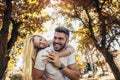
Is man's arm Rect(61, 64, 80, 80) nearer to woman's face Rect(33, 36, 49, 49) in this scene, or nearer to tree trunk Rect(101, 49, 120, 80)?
woman's face Rect(33, 36, 49, 49)

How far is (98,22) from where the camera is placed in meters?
23.8

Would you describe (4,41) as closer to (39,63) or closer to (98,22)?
(98,22)

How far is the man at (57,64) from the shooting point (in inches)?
202


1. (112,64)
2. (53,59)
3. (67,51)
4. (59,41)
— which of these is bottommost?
(112,64)

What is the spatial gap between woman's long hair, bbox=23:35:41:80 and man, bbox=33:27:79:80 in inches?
6.6

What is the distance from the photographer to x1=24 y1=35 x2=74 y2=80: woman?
5.29 meters

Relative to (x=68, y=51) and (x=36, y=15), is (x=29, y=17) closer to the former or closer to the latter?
(x=36, y=15)

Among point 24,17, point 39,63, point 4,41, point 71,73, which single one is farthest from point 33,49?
point 24,17

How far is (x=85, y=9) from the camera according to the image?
2373 centimetres

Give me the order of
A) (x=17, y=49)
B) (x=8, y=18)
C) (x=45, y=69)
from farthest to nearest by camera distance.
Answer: (x=17, y=49) → (x=8, y=18) → (x=45, y=69)

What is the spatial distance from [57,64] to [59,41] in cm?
45

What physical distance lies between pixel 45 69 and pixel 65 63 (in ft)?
1.26

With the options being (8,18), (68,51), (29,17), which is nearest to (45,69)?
(68,51)

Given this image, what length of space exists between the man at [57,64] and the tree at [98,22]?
16.1m
